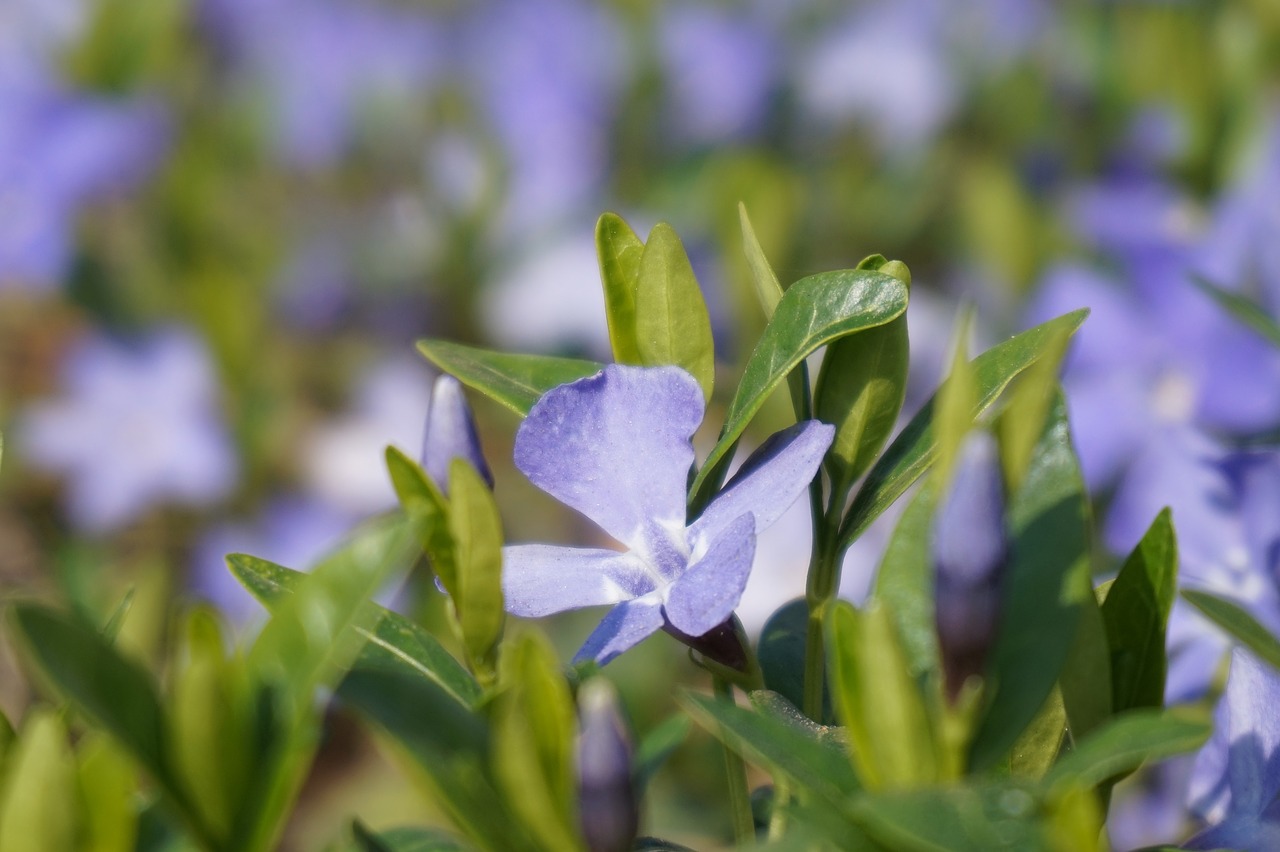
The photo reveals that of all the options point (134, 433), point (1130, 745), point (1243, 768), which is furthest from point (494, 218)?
point (1130, 745)

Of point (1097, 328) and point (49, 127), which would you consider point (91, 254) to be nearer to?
point (49, 127)

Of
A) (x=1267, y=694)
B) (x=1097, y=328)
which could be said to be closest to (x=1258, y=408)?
(x=1097, y=328)

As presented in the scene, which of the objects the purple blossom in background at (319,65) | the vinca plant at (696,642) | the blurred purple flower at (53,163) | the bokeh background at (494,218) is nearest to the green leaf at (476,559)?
the vinca plant at (696,642)

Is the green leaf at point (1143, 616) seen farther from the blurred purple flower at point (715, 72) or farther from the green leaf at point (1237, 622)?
the blurred purple flower at point (715, 72)

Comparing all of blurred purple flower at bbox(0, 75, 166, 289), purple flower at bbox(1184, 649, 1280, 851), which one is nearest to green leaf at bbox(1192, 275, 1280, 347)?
purple flower at bbox(1184, 649, 1280, 851)

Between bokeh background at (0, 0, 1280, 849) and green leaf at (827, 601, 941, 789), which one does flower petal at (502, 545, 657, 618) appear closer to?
green leaf at (827, 601, 941, 789)

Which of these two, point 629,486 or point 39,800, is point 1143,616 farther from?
point 39,800
